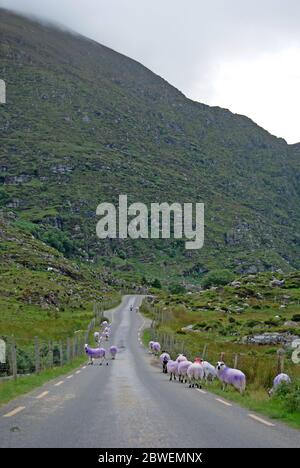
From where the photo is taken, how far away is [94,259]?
625 ft

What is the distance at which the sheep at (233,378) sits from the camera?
21.8 metres

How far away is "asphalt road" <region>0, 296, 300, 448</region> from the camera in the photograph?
1105 cm

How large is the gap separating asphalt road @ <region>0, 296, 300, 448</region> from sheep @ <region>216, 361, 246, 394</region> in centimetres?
100

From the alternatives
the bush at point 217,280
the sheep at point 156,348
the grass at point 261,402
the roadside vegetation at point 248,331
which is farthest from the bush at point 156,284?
the grass at point 261,402

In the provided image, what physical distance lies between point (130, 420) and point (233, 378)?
9.16m

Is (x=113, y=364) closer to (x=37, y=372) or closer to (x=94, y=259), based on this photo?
(x=37, y=372)

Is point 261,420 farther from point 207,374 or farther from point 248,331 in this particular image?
point 248,331

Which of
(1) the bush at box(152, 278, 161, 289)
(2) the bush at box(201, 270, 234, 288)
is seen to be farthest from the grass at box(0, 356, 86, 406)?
(1) the bush at box(152, 278, 161, 289)

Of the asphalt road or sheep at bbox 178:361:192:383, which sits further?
sheep at bbox 178:361:192:383

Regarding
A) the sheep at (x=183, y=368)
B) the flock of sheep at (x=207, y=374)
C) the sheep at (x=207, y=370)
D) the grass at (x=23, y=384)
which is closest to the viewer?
the grass at (x=23, y=384)

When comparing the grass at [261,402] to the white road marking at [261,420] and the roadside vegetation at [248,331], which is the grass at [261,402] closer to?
the roadside vegetation at [248,331]

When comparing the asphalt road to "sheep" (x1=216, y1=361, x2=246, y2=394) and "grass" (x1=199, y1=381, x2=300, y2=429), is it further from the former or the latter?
"sheep" (x1=216, y1=361, x2=246, y2=394)

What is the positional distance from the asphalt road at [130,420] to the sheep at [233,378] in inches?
39.5

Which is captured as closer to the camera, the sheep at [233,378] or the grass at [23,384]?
the grass at [23,384]
